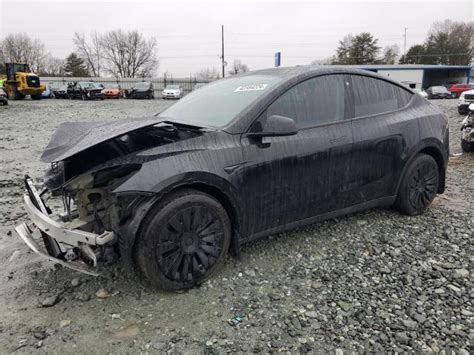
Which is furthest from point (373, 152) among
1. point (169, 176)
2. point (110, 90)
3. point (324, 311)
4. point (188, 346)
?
point (110, 90)

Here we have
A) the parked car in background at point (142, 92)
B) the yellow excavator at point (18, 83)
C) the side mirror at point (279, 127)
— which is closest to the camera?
the side mirror at point (279, 127)

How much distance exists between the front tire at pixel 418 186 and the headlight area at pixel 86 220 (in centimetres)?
283

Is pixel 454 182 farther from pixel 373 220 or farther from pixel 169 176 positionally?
pixel 169 176

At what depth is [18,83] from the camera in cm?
3003

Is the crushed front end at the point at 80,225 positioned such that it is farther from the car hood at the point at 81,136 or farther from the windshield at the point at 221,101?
the windshield at the point at 221,101

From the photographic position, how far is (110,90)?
36.2 m

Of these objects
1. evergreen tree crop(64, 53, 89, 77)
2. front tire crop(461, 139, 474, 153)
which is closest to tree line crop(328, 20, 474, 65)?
evergreen tree crop(64, 53, 89, 77)

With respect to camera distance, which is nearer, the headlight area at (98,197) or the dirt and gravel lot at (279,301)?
the dirt and gravel lot at (279,301)

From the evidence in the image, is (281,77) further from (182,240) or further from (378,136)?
(182,240)

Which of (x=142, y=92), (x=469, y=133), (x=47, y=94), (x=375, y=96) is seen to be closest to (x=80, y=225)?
(x=375, y=96)

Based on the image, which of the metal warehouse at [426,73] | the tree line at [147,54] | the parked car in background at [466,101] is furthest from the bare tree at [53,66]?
the parked car in background at [466,101]

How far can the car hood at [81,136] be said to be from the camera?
2.59m

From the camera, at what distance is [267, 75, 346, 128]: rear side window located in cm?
325

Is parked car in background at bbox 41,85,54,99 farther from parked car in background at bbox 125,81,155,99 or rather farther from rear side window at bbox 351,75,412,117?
rear side window at bbox 351,75,412,117
